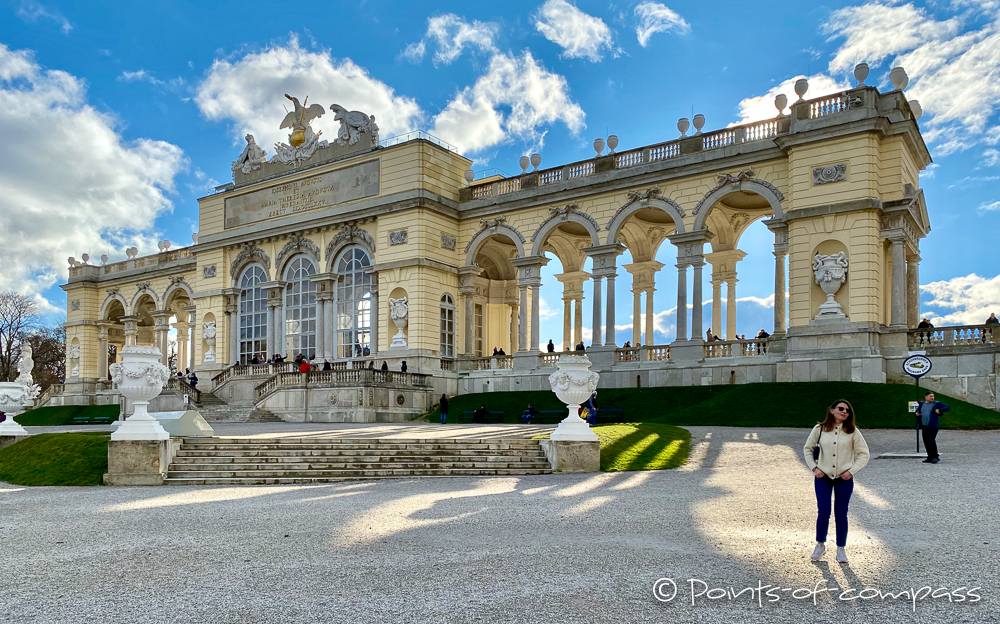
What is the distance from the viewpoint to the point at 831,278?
27656mm

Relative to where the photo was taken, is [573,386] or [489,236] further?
[489,236]

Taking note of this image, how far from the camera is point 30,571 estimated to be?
25.8 feet

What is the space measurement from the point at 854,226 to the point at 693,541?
22032mm

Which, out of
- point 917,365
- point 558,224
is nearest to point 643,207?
point 558,224

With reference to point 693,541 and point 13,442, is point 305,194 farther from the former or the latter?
point 693,541

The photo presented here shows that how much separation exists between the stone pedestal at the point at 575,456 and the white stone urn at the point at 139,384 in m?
7.50

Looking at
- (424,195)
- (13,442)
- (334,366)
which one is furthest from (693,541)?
(334,366)

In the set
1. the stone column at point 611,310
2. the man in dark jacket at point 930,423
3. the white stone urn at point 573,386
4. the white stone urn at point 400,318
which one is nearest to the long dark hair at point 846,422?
the white stone urn at point 573,386

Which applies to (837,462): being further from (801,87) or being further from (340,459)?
(801,87)

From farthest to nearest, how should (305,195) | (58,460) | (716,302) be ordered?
1. (305,195)
2. (716,302)
3. (58,460)

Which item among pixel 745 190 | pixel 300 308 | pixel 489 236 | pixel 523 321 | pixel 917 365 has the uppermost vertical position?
pixel 745 190

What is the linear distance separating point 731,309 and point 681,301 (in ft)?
16.3

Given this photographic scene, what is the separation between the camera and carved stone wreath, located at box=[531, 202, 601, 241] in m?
35.0

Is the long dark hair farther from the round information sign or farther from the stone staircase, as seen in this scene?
the round information sign
